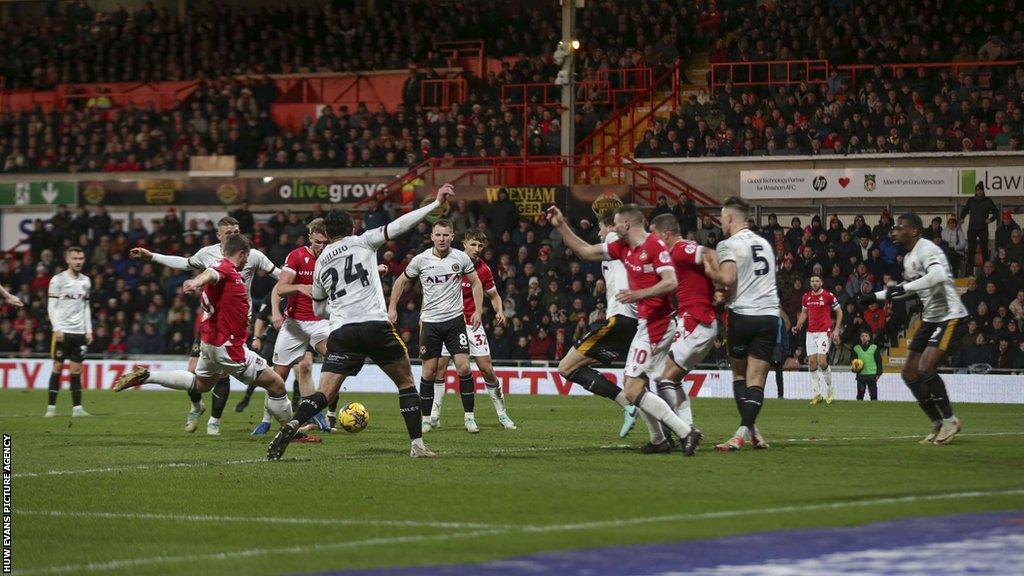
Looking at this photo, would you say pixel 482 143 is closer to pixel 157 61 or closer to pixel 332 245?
pixel 157 61

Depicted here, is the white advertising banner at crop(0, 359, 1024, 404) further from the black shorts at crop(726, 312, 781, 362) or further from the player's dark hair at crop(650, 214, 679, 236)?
the player's dark hair at crop(650, 214, 679, 236)

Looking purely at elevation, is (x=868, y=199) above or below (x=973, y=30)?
below

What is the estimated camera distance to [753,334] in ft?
46.8

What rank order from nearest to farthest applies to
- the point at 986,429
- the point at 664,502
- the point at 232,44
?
the point at 664,502
the point at 986,429
the point at 232,44

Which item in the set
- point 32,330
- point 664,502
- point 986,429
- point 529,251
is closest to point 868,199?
point 529,251

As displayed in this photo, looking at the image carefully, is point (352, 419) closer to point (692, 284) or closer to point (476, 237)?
point (476, 237)

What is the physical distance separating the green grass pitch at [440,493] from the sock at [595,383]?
603mm

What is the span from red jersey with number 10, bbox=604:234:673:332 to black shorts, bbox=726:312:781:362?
2.15 ft

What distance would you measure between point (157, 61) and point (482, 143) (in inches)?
548

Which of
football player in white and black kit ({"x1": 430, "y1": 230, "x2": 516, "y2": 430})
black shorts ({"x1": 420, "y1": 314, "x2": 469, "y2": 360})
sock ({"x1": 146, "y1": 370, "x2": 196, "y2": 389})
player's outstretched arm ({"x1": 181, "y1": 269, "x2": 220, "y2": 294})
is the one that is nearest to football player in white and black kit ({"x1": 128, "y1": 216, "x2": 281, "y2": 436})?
sock ({"x1": 146, "y1": 370, "x2": 196, "y2": 389})

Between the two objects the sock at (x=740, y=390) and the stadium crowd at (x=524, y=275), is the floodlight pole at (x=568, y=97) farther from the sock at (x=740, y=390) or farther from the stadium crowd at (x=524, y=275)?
the sock at (x=740, y=390)

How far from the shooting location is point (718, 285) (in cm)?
1420

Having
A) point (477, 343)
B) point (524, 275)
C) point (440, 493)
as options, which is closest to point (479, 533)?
point (440, 493)

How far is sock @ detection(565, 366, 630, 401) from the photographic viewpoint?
14.2 m
